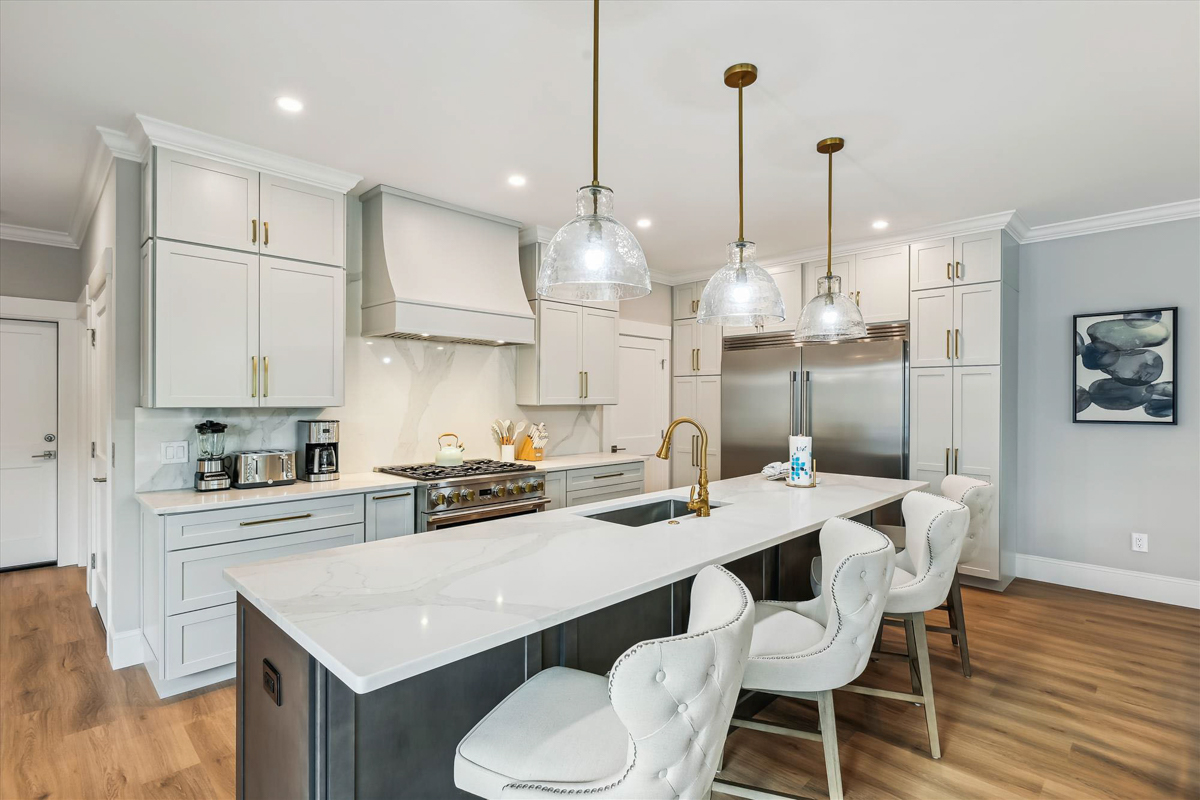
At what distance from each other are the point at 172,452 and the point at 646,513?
7.77 feet

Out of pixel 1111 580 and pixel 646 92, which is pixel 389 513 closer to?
pixel 646 92

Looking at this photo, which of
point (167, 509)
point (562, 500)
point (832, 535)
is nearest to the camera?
point (832, 535)

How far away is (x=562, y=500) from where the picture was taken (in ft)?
13.4

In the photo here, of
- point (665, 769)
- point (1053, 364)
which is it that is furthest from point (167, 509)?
point (1053, 364)

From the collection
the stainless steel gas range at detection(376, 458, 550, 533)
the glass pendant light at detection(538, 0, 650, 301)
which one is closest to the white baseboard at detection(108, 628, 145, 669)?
the stainless steel gas range at detection(376, 458, 550, 533)

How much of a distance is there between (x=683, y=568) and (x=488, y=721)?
62 centimetres

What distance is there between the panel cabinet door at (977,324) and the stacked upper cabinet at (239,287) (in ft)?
13.2

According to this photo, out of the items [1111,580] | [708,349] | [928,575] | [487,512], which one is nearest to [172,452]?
[487,512]

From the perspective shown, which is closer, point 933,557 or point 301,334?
point 933,557

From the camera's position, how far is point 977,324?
13.5ft

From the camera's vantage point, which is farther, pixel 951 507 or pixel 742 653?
pixel 951 507

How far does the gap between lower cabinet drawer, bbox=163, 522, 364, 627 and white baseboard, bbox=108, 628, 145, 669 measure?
0.66 meters

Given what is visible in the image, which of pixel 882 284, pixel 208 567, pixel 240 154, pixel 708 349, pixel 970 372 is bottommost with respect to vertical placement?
pixel 208 567

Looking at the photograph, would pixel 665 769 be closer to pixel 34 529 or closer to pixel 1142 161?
pixel 1142 161
